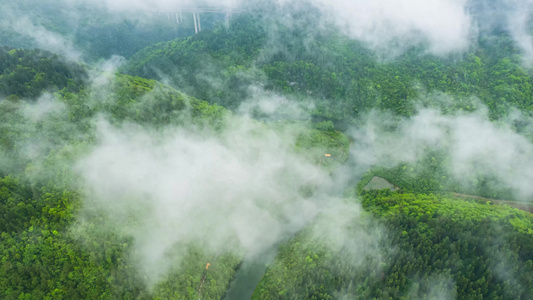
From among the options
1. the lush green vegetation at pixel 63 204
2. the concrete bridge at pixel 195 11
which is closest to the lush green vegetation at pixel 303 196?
the lush green vegetation at pixel 63 204

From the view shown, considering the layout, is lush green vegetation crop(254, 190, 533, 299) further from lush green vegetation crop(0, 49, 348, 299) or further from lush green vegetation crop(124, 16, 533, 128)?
lush green vegetation crop(124, 16, 533, 128)

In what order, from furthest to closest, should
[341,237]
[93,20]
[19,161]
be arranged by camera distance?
1. [93,20]
2. [341,237]
3. [19,161]

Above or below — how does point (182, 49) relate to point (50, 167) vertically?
Answer: above

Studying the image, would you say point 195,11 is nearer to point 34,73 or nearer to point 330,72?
point 330,72

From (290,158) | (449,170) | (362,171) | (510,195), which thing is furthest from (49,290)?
(510,195)

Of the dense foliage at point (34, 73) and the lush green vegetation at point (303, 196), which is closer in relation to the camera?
the lush green vegetation at point (303, 196)

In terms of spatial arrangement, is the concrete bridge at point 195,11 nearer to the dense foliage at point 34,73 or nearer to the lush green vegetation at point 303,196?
the lush green vegetation at point 303,196

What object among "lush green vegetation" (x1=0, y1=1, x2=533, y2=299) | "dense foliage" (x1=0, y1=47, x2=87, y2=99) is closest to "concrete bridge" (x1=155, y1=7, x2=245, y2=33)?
"lush green vegetation" (x1=0, y1=1, x2=533, y2=299)

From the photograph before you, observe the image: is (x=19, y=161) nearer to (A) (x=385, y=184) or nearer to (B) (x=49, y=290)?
(B) (x=49, y=290)
